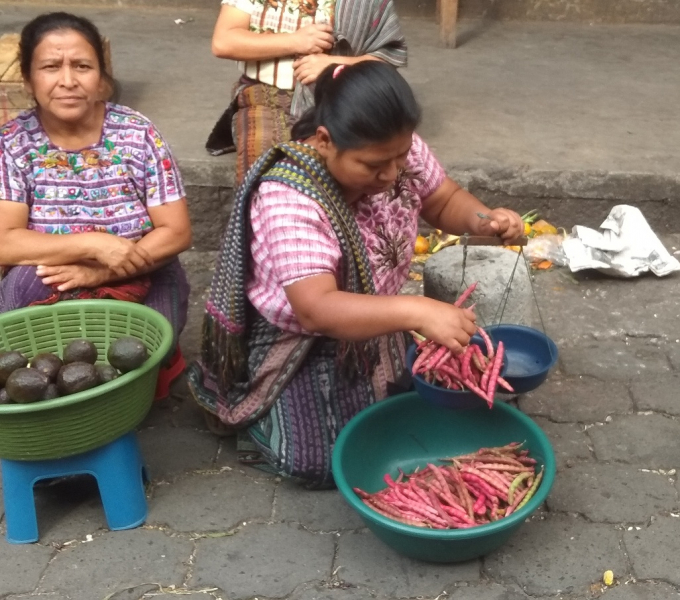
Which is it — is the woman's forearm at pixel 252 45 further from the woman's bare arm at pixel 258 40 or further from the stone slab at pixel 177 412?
the stone slab at pixel 177 412

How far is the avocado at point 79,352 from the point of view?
233 cm

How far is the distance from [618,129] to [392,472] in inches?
94.3

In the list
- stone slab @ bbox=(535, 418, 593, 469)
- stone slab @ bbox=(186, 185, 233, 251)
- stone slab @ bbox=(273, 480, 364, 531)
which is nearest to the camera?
stone slab @ bbox=(273, 480, 364, 531)

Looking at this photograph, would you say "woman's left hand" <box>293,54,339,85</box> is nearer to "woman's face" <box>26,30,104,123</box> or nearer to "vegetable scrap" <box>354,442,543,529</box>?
"woman's face" <box>26,30,104,123</box>

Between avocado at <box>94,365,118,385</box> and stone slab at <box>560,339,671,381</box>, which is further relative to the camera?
stone slab at <box>560,339,671,381</box>

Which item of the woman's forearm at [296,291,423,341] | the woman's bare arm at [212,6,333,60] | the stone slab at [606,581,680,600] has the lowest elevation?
the stone slab at [606,581,680,600]

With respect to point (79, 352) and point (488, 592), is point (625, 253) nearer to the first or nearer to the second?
point (488, 592)

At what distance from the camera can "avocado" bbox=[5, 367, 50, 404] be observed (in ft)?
6.96

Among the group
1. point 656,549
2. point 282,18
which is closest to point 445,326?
point 656,549

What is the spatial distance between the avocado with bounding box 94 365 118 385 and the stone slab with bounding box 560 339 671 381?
1.63 meters

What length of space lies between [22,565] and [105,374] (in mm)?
571

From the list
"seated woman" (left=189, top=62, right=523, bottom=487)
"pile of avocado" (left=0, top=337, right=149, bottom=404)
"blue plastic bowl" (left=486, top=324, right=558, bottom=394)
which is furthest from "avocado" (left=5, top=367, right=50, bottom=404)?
"blue plastic bowl" (left=486, top=324, right=558, bottom=394)

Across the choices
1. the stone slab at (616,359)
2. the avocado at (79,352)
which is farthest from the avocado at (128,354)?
the stone slab at (616,359)

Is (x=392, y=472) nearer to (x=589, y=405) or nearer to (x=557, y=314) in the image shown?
(x=589, y=405)
